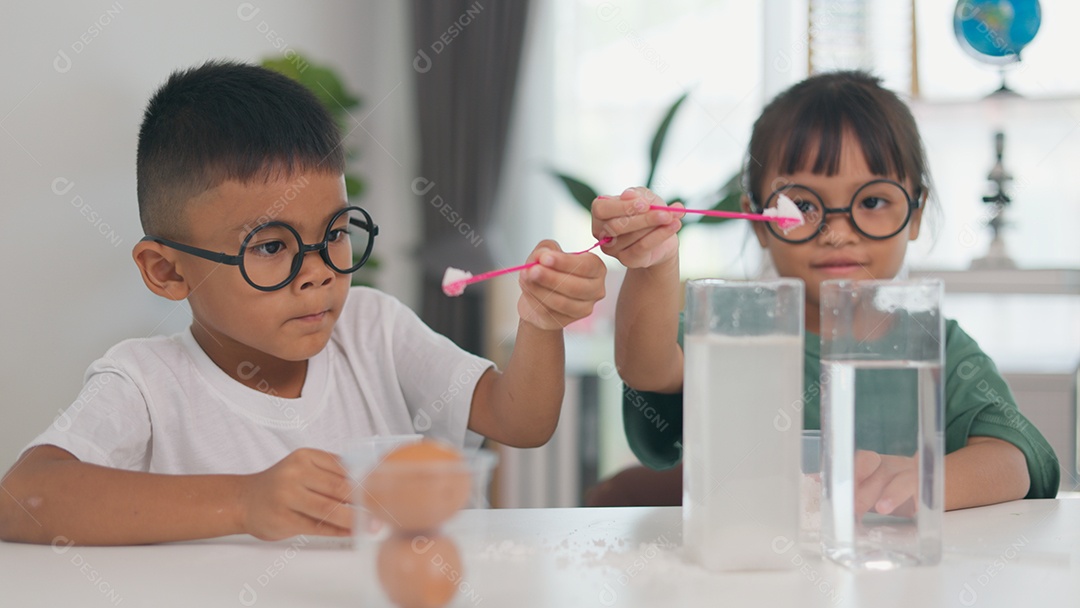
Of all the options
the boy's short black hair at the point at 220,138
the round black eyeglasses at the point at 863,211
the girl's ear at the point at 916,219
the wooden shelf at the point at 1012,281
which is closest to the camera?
the boy's short black hair at the point at 220,138

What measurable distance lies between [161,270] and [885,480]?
0.91m

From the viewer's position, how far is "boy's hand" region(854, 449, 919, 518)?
69 cm

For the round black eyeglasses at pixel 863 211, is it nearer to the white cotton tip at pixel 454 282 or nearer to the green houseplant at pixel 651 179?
the white cotton tip at pixel 454 282

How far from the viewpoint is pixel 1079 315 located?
10.1 feet

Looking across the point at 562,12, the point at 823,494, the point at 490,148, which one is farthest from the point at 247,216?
the point at 562,12

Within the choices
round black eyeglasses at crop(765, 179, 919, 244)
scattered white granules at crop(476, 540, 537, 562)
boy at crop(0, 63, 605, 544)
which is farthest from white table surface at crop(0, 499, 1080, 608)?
round black eyeglasses at crop(765, 179, 919, 244)

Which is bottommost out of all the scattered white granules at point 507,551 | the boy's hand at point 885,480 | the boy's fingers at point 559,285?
the scattered white granules at point 507,551

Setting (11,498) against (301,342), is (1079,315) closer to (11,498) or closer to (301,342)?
(301,342)

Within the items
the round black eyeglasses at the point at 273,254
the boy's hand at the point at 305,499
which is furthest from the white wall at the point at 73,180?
the boy's hand at the point at 305,499

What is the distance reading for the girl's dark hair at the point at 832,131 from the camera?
139 cm

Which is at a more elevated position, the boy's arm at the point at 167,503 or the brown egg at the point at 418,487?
the brown egg at the point at 418,487

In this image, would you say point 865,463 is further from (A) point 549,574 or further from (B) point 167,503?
(B) point 167,503

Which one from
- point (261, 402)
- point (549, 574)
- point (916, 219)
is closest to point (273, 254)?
point (261, 402)

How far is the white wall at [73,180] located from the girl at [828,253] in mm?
978
